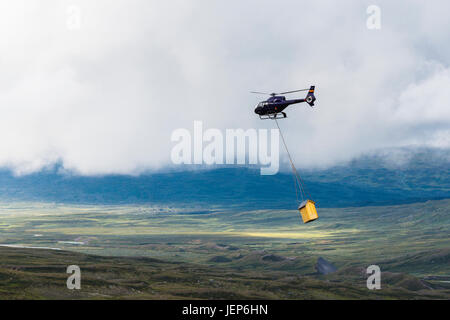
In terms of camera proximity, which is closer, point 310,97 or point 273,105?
point 310,97

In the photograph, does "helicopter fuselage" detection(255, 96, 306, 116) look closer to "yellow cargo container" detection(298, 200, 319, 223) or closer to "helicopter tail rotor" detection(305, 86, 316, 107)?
"helicopter tail rotor" detection(305, 86, 316, 107)

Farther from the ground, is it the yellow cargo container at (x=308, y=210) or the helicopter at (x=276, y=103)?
the helicopter at (x=276, y=103)

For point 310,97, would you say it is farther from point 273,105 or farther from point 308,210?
point 308,210

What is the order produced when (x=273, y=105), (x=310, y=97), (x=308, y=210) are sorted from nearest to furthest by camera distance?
(x=308, y=210) → (x=310, y=97) → (x=273, y=105)

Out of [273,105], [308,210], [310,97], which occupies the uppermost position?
[310,97]

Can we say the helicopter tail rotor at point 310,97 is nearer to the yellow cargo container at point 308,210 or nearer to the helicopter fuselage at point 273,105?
the helicopter fuselage at point 273,105

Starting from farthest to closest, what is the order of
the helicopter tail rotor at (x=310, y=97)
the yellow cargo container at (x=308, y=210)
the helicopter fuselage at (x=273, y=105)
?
1. the helicopter fuselage at (x=273, y=105)
2. the helicopter tail rotor at (x=310, y=97)
3. the yellow cargo container at (x=308, y=210)

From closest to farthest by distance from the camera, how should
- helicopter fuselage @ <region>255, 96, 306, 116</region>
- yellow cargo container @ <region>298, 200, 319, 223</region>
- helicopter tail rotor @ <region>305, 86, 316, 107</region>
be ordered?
yellow cargo container @ <region>298, 200, 319, 223</region> → helicopter tail rotor @ <region>305, 86, 316, 107</region> → helicopter fuselage @ <region>255, 96, 306, 116</region>

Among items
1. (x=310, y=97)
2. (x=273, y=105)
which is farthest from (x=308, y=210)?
(x=310, y=97)
